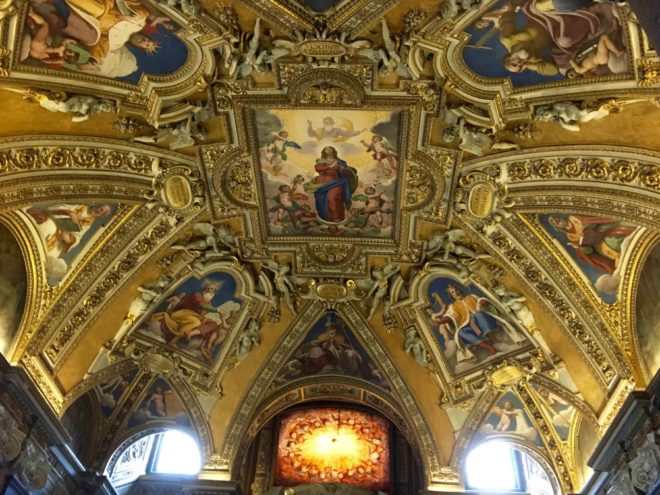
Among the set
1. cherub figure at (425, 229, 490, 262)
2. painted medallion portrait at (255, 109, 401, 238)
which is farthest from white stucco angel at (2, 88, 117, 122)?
cherub figure at (425, 229, 490, 262)

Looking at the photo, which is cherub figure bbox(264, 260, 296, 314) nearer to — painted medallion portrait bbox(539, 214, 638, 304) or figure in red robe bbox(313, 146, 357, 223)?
figure in red robe bbox(313, 146, 357, 223)

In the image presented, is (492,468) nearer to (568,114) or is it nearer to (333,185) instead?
(333,185)

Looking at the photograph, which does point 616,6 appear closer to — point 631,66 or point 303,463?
point 631,66

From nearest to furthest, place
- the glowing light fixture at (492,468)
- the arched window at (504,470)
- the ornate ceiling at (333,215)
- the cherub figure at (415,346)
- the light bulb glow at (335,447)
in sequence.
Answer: the ornate ceiling at (333,215) → the cherub figure at (415,346) → the arched window at (504,470) → the glowing light fixture at (492,468) → the light bulb glow at (335,447)

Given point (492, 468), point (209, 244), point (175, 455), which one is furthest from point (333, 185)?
point (175, 455)

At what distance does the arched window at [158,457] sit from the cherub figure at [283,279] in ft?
14.0

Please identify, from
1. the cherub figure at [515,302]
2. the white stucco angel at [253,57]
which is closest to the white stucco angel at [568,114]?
the cherub figure at [515,302]

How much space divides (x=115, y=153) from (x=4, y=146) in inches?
71.6

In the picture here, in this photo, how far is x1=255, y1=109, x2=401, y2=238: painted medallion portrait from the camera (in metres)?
11.7

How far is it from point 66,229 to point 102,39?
405cm

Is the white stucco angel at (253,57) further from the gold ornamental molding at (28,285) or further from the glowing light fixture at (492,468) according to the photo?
the glowing light fixture at (492,468)

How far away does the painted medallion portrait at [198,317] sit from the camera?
14.5 meters

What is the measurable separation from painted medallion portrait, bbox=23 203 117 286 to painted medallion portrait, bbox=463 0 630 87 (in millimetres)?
7285

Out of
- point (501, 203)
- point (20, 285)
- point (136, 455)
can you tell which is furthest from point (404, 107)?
point (136, 455)
